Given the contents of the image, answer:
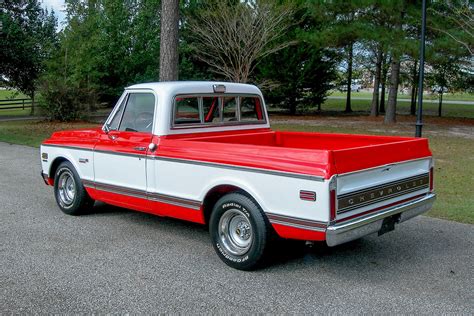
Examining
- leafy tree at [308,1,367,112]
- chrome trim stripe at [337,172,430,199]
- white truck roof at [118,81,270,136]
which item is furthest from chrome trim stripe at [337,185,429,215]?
leafy tree at [308,1,367,112]

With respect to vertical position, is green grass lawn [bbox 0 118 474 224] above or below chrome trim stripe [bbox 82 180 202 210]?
below

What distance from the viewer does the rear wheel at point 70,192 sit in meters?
6.90

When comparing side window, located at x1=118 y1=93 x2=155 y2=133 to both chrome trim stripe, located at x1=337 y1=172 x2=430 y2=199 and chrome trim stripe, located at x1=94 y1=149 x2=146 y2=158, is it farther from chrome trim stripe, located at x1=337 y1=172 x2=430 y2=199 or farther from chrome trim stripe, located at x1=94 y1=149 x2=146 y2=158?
chrome trim stripe, located at x1=337 y1=172 x2=430 y2=199

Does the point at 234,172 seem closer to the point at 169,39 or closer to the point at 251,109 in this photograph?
the point at 251,109

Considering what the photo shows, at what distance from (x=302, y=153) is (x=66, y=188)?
13.1ft

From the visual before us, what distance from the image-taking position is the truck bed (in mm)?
4406

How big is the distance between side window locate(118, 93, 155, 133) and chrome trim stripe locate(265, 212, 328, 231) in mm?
2064

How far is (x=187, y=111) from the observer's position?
6.21 m

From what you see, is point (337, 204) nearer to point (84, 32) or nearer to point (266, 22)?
point (266, 22)

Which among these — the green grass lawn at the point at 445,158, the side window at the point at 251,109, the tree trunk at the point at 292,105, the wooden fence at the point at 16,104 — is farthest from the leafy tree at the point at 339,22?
the wooden fence at the point at 16,104

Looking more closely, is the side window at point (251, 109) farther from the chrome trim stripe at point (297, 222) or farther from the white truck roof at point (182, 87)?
the chrome trim stripe at point (297, 222)

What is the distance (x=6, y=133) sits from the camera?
1909 cm

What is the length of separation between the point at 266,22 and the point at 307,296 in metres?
19.5

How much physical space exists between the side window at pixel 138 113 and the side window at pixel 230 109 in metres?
0.98
